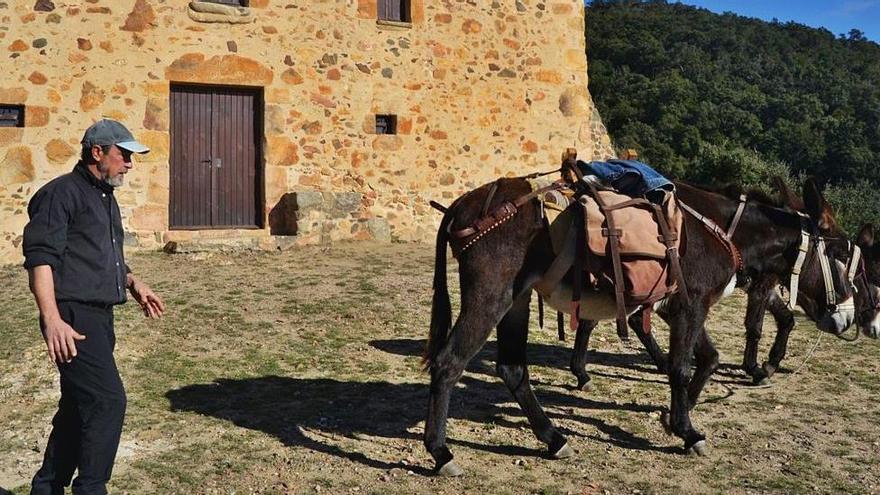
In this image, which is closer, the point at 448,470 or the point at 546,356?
the point at 448,470

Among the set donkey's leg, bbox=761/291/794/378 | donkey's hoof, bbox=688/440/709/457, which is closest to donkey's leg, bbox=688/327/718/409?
donkey's hoof, bbox=688/440/709/457

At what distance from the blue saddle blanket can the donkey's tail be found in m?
0.98

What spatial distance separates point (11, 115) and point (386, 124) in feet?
16.7

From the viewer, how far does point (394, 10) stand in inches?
520

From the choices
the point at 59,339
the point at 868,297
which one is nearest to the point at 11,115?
the point at 59,339

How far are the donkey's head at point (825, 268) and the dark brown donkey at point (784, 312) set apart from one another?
5cm

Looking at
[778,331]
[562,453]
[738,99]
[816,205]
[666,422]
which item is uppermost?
[738,99]

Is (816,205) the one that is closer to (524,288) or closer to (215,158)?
(524,288)

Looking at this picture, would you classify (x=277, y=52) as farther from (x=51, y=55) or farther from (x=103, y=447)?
(x=103, y=447)

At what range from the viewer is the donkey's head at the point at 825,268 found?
569 centimetres

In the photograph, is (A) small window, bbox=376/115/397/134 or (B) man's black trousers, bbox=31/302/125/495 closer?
(B) man's black trousers, bbox=31/302/125/495

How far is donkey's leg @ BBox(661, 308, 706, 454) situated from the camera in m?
5.14

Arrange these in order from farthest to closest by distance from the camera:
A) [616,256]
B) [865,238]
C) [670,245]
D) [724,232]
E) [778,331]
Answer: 1. [778,331]
2. [865,238]
3. [724,232]
4. [670,245]
5. [616,256]

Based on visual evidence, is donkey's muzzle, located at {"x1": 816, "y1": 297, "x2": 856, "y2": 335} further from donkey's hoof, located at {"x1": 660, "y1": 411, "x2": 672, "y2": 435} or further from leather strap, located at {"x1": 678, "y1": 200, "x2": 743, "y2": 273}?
donkey's hoof, located at {"x1": 660, "y1": 411, "x2": 672, "y2": 435}
